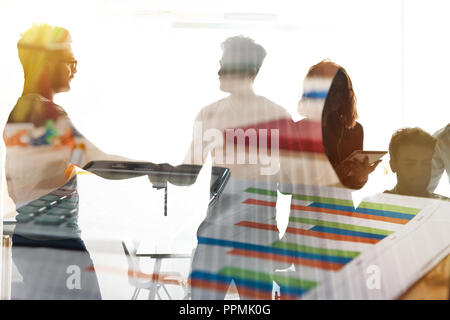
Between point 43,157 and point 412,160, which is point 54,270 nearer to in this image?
point 43,157

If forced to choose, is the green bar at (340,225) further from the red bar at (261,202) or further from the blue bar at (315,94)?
the blue bar at (315,94)

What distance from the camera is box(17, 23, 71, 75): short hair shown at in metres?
1.00

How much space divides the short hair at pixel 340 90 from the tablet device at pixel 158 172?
331 millimetres

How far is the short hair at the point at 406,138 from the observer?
3.37 ft

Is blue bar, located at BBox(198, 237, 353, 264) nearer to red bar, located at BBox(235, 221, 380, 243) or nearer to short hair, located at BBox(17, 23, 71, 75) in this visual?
red bar, located at BBox(235, 221, 380, 243)

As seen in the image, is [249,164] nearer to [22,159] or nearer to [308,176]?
[308,176]

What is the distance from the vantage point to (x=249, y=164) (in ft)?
3.30

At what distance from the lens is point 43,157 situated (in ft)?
3.28

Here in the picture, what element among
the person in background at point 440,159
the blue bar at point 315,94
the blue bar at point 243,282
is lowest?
the blue bar at point 243,282

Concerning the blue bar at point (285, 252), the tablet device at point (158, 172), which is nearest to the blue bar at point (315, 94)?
the tablet device at point (158, 172)

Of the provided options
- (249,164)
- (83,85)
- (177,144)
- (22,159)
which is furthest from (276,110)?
(22,159)

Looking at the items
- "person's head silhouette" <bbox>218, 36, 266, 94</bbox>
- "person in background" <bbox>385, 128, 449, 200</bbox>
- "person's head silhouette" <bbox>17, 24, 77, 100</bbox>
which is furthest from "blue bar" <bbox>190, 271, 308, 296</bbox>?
"person's head silhouette" <bbox>17, 24, 77, 100</bbox>

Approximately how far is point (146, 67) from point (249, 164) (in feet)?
1.16

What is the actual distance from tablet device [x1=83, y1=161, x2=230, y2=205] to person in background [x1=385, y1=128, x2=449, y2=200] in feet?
1.43
